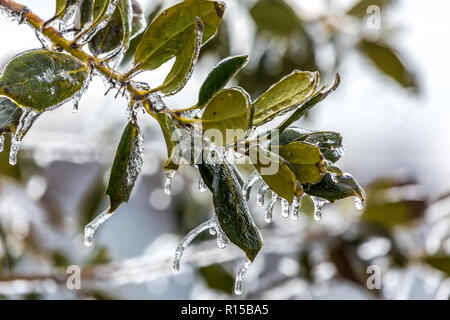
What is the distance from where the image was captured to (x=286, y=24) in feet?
4.28

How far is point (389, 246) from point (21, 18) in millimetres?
1288

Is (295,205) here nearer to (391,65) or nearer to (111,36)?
(111,36)

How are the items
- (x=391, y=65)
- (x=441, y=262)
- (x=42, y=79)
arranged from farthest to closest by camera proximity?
(x=391, y=65) → (x=441, y=262) → (x=42, y=79)

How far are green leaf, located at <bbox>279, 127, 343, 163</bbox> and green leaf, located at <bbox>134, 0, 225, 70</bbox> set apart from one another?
0.13 metres

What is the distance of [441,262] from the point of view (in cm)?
121

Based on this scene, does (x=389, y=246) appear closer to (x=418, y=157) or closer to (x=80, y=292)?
(x=80, y=292)

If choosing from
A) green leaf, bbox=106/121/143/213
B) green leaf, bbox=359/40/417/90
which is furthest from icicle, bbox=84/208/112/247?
green leaf, bbox=359/40/417/90

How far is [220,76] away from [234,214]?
0.42ft

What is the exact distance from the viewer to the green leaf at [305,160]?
0.41 metres

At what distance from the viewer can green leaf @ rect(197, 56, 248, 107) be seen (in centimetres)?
41

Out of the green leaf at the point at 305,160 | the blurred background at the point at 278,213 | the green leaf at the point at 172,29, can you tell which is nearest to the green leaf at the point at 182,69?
the green leaf at the point at 172,29

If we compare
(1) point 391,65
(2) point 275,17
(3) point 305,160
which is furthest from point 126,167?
(1) point 391,65
